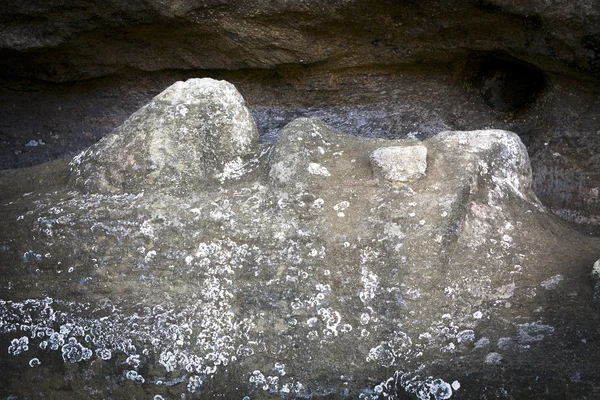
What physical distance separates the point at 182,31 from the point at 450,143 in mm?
882

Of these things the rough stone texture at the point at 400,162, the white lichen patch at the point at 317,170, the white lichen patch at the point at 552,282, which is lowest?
the white lichen patch at the point at 552,282

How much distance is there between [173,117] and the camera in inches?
56.9

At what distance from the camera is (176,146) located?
4.66ft

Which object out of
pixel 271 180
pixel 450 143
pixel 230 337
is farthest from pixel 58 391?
pixel 450 143

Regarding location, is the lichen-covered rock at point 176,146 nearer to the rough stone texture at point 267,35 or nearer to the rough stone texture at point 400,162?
the rough stone texture at point 400,162

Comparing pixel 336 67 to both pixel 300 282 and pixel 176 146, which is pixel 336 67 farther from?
pixel 300 282

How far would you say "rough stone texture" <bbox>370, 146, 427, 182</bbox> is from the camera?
1.33m

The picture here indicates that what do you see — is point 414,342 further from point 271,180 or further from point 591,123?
point 591,123

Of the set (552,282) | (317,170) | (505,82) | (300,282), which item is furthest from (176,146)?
(505,82)

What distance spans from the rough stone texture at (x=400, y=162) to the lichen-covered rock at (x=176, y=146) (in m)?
0.27

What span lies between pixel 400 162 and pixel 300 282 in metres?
0.29

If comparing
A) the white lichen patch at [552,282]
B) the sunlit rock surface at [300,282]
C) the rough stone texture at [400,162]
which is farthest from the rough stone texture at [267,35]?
the white lichen patch at [552,282]

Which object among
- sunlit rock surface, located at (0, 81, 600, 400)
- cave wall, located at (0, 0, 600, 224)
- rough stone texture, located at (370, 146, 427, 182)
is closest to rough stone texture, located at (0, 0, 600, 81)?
cave wall, located at (0, 0, 600, 224)

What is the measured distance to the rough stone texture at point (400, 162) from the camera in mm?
1328
